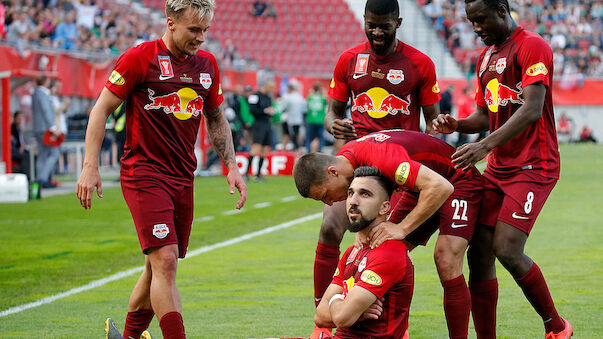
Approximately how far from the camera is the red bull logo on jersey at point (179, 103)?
5543 mm

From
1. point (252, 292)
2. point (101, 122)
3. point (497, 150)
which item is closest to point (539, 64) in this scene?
point (497, 150)

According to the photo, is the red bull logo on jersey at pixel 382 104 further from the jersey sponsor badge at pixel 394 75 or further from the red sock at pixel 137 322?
the red sock at pixel 137 322

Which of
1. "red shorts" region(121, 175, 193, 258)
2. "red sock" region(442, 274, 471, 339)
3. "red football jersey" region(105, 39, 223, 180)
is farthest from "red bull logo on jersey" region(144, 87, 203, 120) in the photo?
"red sock" region(442, 274, 471, 339)

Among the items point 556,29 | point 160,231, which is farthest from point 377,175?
point 556,29

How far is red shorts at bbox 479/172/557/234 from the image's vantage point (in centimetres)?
563

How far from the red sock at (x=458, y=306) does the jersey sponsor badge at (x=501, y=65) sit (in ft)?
4.36

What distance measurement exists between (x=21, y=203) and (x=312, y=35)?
2493cm

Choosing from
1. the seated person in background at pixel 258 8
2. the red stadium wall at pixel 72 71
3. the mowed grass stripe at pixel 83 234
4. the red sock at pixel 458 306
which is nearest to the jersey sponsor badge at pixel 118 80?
the red sock at pixel 458 306

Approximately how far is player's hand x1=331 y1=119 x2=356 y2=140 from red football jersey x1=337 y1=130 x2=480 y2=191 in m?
1.03

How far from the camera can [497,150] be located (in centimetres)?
588

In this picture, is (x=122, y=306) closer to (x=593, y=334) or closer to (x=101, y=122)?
(x=101, y=122)

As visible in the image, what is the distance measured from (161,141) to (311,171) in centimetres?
106

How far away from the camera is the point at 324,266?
6.45 m

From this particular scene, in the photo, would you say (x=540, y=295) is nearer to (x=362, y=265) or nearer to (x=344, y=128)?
(x=362, y=265)
